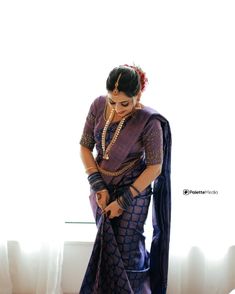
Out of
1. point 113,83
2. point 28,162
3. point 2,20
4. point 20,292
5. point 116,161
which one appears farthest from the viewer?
point 20,292

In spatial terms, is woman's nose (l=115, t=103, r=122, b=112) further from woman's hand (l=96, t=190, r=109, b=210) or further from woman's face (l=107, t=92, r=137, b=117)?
woman's hand (l=96, t=190, r=109, b=210)

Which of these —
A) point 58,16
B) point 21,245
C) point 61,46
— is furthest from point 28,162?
point 58,16

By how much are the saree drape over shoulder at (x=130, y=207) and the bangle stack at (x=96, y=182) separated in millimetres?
26

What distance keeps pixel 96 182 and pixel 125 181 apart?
10 cm

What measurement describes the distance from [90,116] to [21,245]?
2.18 ft

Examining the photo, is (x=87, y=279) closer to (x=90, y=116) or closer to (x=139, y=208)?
(x=139, y=208)

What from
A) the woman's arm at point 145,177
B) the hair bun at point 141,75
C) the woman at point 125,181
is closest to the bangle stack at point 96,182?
the woman at point 125,181

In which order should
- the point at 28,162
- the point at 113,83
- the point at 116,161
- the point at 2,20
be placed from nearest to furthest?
the point at 113,83, the point at 116,161, the point at 2,20, the point at 28,162

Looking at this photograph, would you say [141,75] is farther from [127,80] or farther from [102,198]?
[102,198]

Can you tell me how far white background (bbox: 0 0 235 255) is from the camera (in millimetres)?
1521

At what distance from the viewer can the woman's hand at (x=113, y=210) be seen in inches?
53.9

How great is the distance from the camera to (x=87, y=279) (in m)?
1.46

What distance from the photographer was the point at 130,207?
4.64 ft

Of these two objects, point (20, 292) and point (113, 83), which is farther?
point (20, 292)
